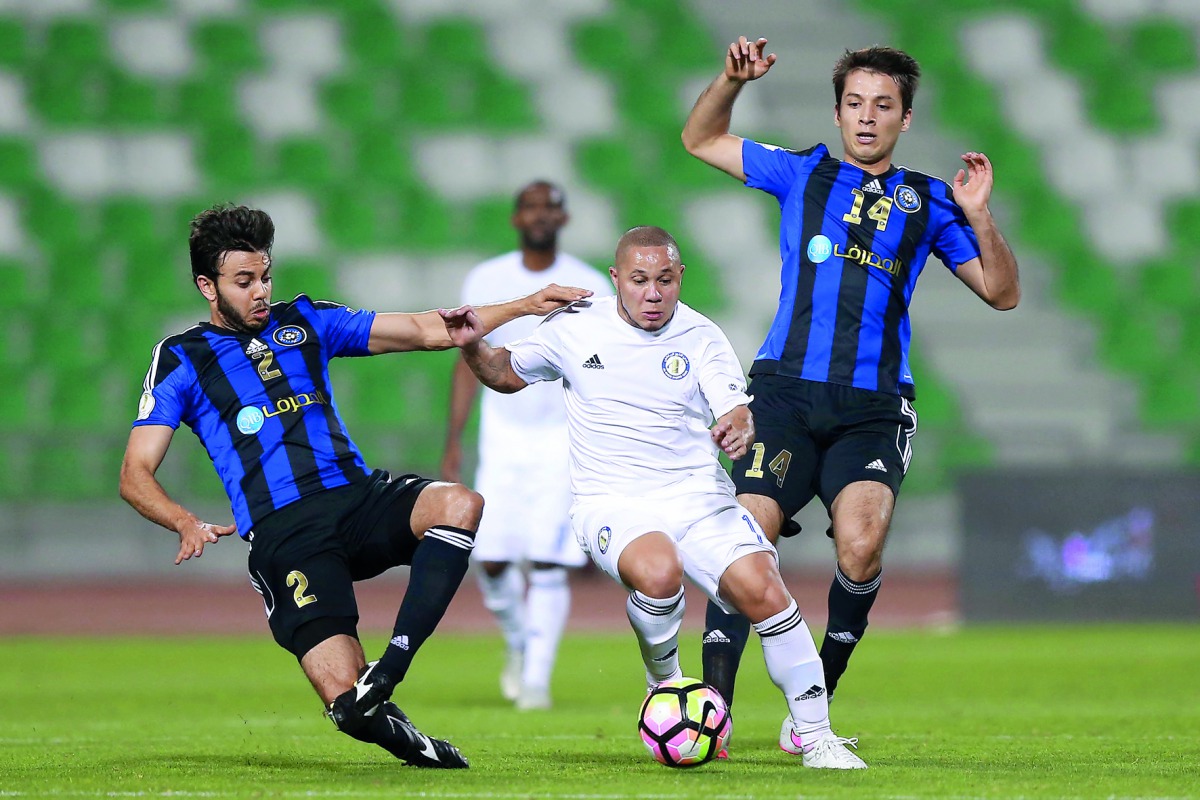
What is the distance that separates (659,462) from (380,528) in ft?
2.92

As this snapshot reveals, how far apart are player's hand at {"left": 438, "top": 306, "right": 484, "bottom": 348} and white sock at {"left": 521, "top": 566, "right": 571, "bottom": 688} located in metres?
2.75

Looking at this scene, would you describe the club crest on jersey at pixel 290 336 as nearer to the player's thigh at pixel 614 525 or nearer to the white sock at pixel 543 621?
the player's thigh at pixel 614 525

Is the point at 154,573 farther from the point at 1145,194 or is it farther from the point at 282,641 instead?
the point at 1145,194

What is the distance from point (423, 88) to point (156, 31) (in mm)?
2723

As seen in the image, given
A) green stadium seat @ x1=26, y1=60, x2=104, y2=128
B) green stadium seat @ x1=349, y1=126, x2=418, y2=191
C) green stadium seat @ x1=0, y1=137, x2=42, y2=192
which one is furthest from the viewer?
green stadium seat @ x1=349, y1=126, x2=418, y2=191

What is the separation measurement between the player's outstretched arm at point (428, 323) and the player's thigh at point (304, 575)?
58 centimetres

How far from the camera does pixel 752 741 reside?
5.75 meters

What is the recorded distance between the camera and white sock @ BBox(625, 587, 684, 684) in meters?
4.89

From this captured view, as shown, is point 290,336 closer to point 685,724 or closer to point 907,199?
point 685,724

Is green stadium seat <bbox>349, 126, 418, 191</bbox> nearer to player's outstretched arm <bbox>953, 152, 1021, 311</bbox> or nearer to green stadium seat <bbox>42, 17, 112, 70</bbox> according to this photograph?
green stadium seat <bbox>42, 17, 112, 70</bbox>

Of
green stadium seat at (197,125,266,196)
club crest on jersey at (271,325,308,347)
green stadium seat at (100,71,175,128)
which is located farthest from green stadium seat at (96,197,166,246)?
club crest on jersey at (271,325,308,347)

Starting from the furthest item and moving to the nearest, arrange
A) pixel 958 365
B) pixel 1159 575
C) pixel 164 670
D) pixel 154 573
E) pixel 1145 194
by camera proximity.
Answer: pixel 1145 194, pixel 958 365, pixel 154 573, pixel 1159 575, pixel 164 670

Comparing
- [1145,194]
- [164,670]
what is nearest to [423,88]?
[1145,194]

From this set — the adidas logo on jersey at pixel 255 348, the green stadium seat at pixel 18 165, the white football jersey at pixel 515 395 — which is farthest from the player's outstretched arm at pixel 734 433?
the green stadium seat at pixel 18 165
